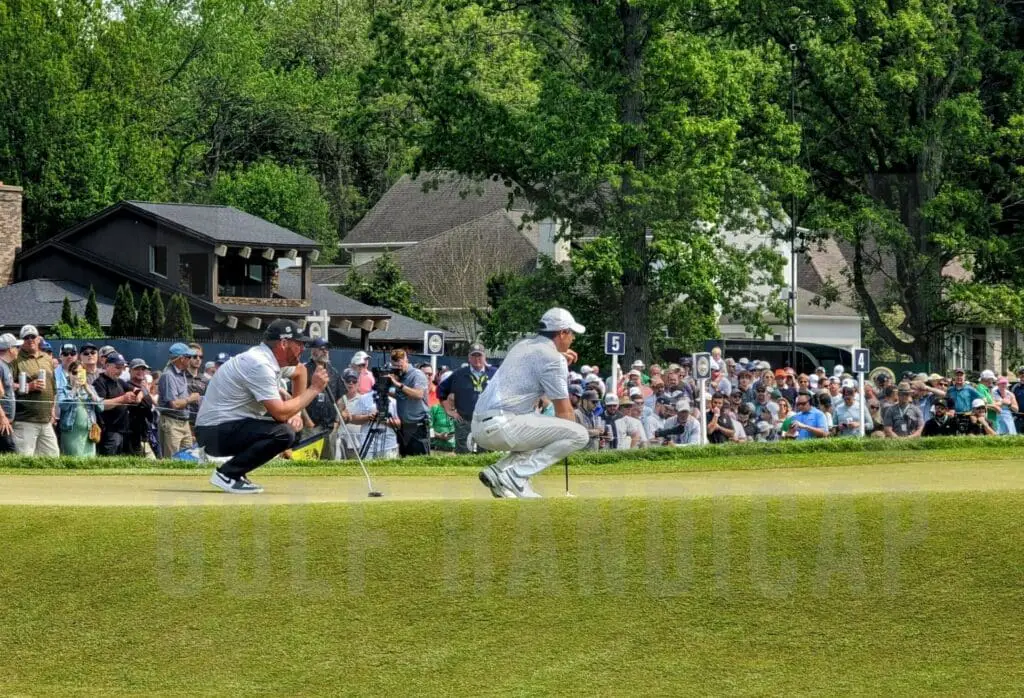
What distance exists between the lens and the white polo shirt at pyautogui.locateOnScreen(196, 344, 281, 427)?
1346cm

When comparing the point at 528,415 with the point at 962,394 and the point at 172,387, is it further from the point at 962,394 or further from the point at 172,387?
the point at 962,394

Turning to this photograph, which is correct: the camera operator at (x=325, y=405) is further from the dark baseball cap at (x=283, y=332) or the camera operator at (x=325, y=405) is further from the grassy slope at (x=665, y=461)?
the dark baseball cap at (x=283, y=332)

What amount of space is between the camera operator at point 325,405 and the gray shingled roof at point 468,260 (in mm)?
45487

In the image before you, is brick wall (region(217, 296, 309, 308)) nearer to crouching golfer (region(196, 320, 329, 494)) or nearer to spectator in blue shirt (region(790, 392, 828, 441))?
spectator in blue shirt (region(790, 392, 828, 441))

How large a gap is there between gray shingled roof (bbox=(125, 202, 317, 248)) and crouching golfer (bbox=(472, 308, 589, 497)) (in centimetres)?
4390

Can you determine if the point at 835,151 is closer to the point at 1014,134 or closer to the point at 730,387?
the point at 1014,134

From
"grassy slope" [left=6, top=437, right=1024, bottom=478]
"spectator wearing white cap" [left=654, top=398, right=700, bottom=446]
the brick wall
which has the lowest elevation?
"grassy slope" [left=6, top=437, right=1024, bottom=478]

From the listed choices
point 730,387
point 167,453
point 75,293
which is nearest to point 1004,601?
point 167,453

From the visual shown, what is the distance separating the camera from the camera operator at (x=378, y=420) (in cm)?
2348

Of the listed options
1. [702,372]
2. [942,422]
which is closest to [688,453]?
[702,372]

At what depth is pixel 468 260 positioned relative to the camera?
72000 millimetres

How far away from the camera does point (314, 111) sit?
3514 inches

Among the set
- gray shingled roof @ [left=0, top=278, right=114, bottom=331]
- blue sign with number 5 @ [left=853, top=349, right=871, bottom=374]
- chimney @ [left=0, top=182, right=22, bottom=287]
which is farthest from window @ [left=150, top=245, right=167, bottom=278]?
blue sign with number 5 @ [left=853, top=349, right=871, bottom=374]

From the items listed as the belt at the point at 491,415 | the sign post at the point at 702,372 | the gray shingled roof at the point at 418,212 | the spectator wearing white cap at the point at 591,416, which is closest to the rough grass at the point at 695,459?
the spectator wearing white cap at the point at 591,416
